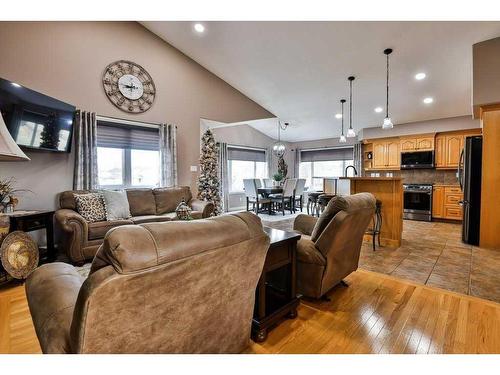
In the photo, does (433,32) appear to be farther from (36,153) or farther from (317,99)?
(36,153)

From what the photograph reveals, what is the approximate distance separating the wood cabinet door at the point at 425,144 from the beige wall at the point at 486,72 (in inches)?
106

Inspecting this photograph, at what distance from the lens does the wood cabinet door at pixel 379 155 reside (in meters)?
7.04

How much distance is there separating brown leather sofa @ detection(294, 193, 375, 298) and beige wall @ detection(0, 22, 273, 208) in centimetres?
384

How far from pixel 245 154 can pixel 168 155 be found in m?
3.70

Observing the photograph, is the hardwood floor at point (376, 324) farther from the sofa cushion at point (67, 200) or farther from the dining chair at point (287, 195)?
the dining chair at point (287, 195)

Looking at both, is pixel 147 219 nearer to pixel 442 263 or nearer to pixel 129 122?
pixel 129 122

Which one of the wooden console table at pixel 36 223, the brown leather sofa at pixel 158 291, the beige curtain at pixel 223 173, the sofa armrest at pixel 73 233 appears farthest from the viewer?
the beige curtain at pixel 223 173

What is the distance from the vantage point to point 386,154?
698 cm

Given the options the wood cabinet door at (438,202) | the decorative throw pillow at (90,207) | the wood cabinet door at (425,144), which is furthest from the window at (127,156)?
the wood cabinet door at (438,202)

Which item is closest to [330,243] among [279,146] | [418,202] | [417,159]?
[418,202]

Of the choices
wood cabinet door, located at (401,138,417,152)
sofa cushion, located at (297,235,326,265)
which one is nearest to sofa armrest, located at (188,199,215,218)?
sofa cushion, located at (297,235,326,265)

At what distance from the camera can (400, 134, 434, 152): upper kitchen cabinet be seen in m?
6.27

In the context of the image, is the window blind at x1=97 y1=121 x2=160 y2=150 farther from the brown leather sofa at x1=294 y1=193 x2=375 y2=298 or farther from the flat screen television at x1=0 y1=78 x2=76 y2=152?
the brown leather sofa at x1=294 y1=193 x2=375 y2=298
